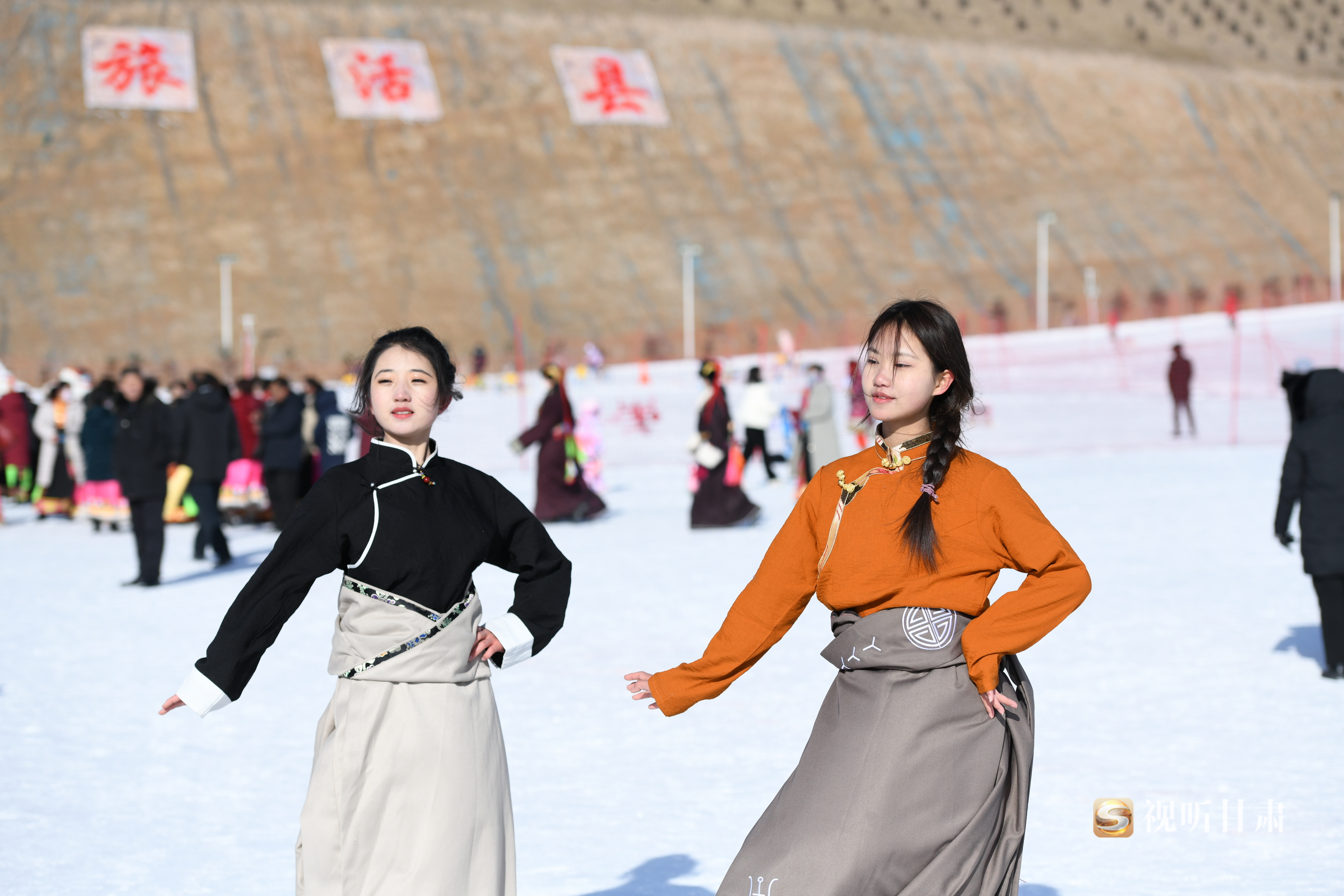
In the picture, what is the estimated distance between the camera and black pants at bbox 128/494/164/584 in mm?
10531

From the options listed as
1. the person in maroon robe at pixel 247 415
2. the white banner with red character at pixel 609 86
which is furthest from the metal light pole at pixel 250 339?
the person in maroon robe at pixel 247 415

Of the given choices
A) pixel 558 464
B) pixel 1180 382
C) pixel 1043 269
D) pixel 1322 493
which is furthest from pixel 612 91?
pixel 1322 493

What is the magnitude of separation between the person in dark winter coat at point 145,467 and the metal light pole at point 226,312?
32.1 metres

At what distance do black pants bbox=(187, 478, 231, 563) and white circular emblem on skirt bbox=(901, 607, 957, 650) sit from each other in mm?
9648

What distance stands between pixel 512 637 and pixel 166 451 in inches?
314

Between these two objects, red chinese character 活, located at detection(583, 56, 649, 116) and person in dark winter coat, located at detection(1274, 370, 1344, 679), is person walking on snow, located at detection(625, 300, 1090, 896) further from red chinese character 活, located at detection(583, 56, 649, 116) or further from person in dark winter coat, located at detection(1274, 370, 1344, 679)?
red chinese character 活, located at detection(583, 56, 649, 116)

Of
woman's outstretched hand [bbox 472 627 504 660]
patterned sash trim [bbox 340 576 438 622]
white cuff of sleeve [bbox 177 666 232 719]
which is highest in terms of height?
patterned sash trim [bbox 340 576 438 622]

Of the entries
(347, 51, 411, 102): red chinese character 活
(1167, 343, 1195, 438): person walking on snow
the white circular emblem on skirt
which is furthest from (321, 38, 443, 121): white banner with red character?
the white circular emblem on skirt

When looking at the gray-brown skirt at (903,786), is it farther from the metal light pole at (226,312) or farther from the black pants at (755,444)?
the metal light pole at (226,312)

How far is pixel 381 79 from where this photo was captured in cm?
4875

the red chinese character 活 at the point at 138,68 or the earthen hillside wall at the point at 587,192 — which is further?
the red chinese character 活 at the point at 138,68

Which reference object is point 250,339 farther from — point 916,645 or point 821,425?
point 916,645

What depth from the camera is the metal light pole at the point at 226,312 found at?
42125 mm

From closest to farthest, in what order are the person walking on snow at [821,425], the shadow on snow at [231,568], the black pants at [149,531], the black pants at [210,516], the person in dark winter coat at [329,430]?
the black pants at [149,531], the shadow on snow at [231,568], the black pants at [210,516], the person in dark winter coat at [329,430], the person walking on snow at [821,425]
